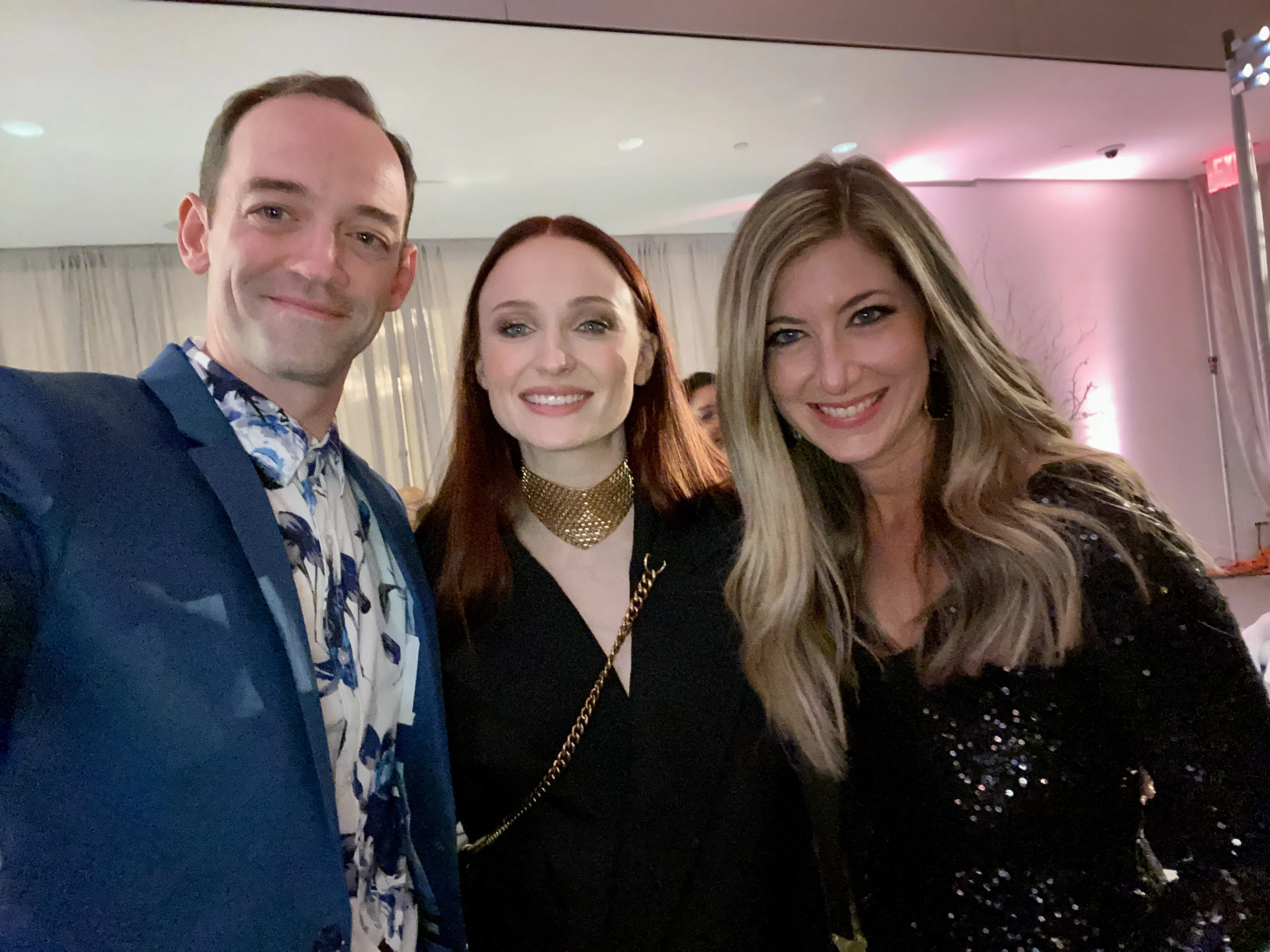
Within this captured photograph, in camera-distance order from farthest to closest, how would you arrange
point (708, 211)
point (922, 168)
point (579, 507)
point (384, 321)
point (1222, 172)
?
point (1222, 172) < point (708, 211) < point (922, 168) < point (384, 321) < point (579, 507)

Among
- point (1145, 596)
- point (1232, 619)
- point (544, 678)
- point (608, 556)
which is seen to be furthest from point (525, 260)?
point (1232, 619)

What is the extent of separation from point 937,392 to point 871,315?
191 mm

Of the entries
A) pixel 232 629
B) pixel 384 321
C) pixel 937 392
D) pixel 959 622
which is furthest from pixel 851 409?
pixel 384 321

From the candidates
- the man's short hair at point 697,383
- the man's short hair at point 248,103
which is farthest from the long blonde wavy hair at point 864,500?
the man's short hair at point 697,383

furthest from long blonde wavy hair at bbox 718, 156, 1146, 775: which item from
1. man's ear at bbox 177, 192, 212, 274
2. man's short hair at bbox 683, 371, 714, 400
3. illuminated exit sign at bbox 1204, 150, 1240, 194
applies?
illuminated exit sign at bbox 1204, 150, 1240, 194

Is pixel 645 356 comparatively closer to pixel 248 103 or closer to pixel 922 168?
pixel 248 103

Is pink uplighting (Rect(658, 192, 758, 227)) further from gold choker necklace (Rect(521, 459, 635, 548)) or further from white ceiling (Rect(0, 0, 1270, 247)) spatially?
gold choker necklace (Rect(521, 459, 635, 548))

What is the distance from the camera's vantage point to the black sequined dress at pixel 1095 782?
102 centimetres

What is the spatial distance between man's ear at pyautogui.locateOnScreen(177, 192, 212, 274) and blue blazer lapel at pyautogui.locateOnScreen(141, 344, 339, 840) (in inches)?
13.4

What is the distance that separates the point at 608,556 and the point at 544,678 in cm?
30

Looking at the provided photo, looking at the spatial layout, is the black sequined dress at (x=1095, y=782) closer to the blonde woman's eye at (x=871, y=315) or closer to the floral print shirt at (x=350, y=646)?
the blonde woman's eye at (x=871, y=315)

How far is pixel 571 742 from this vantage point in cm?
137

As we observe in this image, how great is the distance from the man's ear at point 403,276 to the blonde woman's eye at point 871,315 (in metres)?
0.81

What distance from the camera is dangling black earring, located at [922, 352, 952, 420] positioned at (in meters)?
1.38
